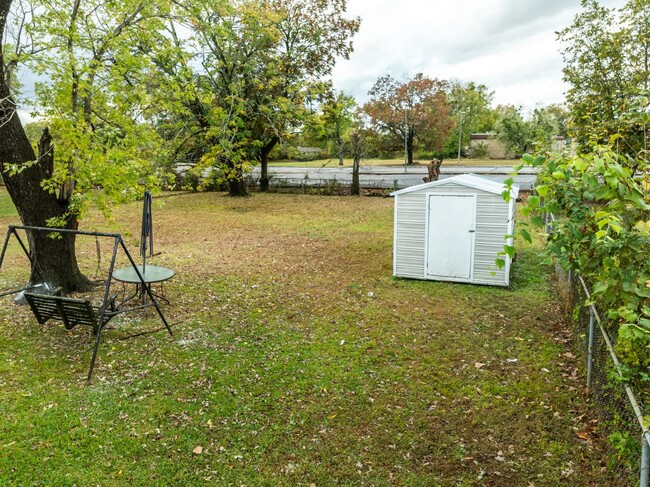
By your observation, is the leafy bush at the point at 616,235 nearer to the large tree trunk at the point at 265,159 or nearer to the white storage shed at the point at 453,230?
→ the white storage shed at the point at 453,230

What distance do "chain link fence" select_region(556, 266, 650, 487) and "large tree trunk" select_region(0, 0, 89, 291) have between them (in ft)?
22.2

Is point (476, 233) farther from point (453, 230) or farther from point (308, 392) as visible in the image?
point (308, 392)

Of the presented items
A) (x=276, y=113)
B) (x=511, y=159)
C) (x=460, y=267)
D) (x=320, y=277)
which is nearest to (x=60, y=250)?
(x=320, y=277)

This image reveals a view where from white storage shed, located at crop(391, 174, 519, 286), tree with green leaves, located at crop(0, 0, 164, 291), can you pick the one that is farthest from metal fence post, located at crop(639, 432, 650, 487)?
tree with green leaves, located at crop(0, 0, 164, 291)

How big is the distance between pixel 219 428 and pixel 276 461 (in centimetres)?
71

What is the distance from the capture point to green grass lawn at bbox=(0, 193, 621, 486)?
3.45 metres

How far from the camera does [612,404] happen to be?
353 cm

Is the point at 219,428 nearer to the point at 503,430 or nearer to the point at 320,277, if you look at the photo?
the point at 503,430

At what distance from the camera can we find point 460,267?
7.92 meters

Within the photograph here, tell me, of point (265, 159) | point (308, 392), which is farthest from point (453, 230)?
point (265, 159)

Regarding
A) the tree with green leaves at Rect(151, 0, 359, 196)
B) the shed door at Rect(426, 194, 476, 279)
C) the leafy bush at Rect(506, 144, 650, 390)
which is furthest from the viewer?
the tree with green leaves at Rect(151, 0, 359, 196)

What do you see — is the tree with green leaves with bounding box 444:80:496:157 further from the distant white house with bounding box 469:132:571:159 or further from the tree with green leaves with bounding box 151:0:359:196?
the tree with green leaves with bounding box 151:0:359:196

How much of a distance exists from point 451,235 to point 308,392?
14.6ft

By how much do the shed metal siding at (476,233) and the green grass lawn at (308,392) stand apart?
0.35 metres
